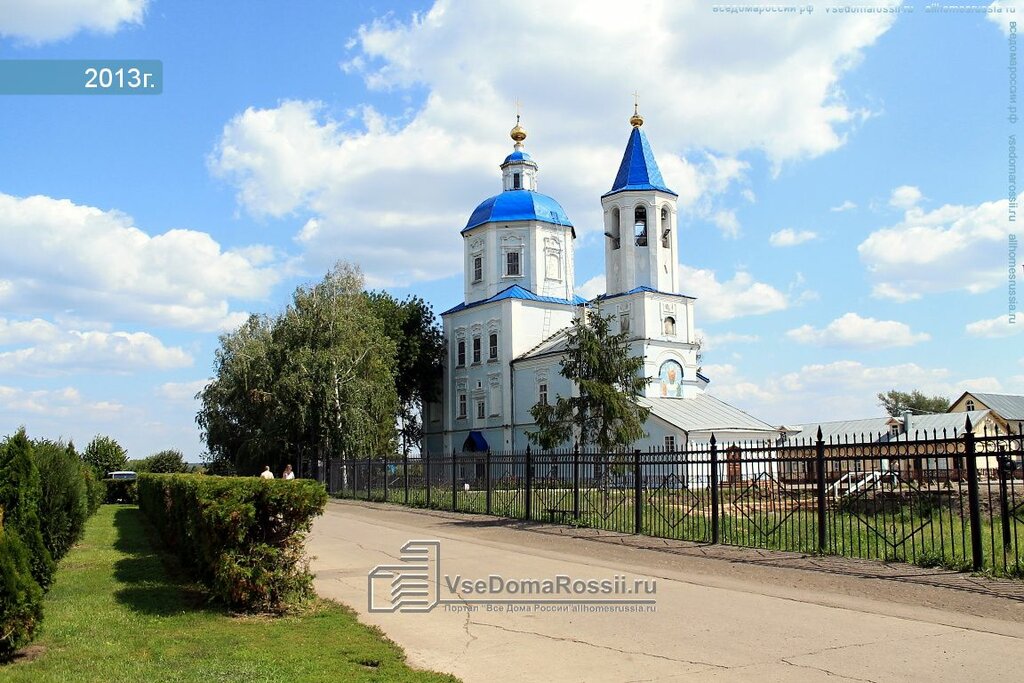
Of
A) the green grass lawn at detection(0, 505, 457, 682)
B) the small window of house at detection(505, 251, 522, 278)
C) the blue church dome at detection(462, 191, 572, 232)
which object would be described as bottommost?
the green grass lawn at detection(0, 505, 457, 682)

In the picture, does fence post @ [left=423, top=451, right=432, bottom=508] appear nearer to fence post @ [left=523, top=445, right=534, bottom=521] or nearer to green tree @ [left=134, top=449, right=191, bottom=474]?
fence post @ [left=523, top=445, right=534, bottom=521]

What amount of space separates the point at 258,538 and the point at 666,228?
4158 cm

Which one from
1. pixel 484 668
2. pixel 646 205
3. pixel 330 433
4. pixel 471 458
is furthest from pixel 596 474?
pixel 646 205

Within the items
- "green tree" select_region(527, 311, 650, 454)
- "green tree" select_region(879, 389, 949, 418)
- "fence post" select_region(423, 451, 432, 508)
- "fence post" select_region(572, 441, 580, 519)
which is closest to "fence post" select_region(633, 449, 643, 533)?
"fence post" select_region(572, 441, 580, 519)

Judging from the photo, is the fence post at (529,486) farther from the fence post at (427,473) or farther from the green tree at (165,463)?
the green tree at (165,463)

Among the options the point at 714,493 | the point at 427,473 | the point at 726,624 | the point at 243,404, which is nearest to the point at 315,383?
the point at 243,404

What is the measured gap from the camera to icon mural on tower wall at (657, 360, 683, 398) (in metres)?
47.2

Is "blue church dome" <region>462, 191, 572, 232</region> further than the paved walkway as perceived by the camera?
Yes

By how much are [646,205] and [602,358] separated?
70.7 ft

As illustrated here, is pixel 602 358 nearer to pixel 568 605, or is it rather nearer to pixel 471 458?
pixel 471 458

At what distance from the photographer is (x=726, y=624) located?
8672mm

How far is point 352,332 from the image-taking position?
45469 millimetres

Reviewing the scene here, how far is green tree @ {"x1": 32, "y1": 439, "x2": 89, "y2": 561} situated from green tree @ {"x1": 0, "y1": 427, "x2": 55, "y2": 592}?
1.78 meters

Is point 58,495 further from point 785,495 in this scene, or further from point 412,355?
point 412,355
